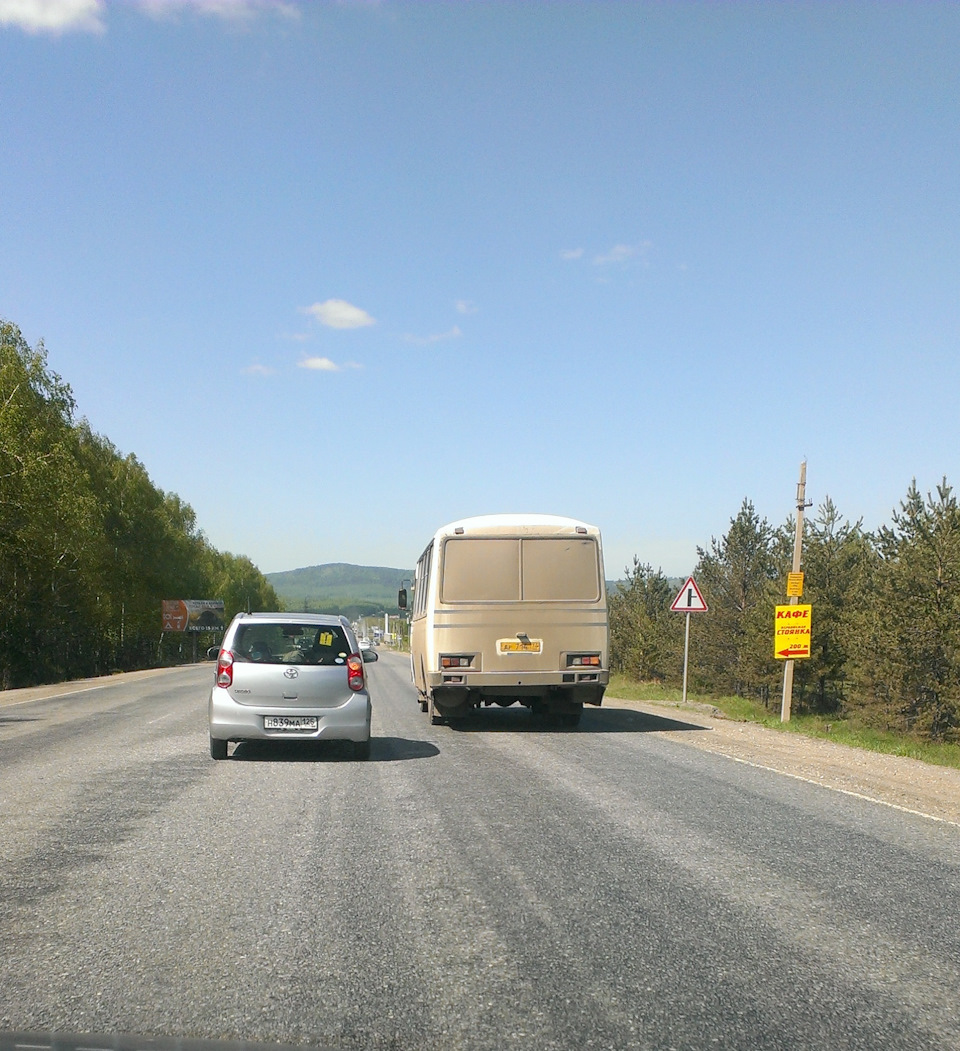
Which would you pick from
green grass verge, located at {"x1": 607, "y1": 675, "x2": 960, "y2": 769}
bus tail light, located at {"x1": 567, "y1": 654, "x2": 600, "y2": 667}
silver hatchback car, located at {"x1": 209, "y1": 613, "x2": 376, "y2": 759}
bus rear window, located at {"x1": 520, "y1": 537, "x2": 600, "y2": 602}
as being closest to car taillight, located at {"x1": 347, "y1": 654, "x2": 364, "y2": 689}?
silver hatchback car, located at {"x1": 209, "y1": 613, "x2": 376, "y2": 759}

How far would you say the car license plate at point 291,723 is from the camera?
38.3 feet

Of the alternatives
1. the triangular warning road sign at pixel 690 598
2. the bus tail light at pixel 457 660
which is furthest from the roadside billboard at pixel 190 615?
the bus tail light at pixel 457 660

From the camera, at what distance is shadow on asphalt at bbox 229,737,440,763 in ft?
39.5

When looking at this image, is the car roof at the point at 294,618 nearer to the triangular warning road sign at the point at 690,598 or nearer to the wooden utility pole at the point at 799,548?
the triangular warning road sign at the point at 690,598

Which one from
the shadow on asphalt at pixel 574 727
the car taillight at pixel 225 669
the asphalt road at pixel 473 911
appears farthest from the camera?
the shadow on asphalt at pixel 574 727

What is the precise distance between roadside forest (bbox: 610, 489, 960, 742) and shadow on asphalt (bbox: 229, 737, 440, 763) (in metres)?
27.8

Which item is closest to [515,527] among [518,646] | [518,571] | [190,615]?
[518,571]

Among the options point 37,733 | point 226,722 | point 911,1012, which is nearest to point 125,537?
point 37,733

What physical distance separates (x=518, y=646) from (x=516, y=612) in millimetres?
526

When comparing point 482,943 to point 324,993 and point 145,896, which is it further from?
point 145,896

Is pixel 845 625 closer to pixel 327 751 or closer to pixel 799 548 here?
pixel 799 548

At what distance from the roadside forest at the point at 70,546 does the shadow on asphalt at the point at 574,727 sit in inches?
907

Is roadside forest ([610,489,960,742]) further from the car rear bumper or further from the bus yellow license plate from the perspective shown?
the car rear bumper

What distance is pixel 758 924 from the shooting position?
17.0 feet
